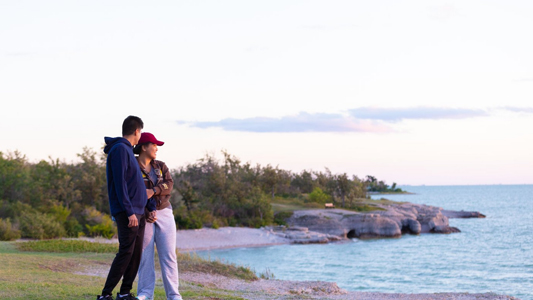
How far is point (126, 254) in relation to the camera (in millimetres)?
6383

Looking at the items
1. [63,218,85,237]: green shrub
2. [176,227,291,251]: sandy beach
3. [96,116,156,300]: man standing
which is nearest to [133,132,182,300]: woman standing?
[96,116,156,300]: man standing

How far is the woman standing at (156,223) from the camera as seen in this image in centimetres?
658

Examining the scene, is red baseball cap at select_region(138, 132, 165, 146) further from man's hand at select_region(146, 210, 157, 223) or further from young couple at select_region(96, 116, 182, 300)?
man's hand at select_region(146, 210, 157, 223)

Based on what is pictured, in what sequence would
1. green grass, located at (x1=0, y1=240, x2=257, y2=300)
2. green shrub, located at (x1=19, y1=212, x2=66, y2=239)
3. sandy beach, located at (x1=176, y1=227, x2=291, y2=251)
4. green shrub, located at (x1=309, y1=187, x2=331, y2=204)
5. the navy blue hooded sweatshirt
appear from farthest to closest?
green shrub, located at (x1=309, y1=187, x2=331, y2=204) < sandy beach, located at (x1=176, y1=227, x2=291, y2=251) < green shrub, located at (x1=19, y1=212, x2=66, y2=239) < green grass, located at (x1=0, y1=240, x2=257, y2=300) < the navy blue hooded sweatshirt

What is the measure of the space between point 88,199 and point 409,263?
19609mm

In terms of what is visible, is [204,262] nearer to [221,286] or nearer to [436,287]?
[221,286]

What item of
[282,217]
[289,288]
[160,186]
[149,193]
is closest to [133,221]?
[149,193]

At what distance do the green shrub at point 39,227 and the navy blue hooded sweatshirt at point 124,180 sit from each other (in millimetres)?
20654

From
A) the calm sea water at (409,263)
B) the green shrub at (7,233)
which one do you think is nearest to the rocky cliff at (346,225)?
the calm sea water at (409,263)

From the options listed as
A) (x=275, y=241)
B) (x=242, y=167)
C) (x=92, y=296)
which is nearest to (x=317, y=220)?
(x=275, y=241)

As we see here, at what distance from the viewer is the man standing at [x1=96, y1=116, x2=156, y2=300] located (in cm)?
615

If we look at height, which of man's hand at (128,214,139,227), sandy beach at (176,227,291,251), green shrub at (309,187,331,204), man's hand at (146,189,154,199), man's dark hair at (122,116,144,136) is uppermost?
man's dark hair at (122,116,144,136)

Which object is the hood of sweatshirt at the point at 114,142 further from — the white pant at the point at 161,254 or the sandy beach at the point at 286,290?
the sandy beach at the point at 286,290

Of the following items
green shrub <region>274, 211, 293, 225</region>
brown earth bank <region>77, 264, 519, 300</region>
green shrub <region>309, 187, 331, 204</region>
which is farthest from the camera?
green shrub <region>309, 187, 331, 204</region>
